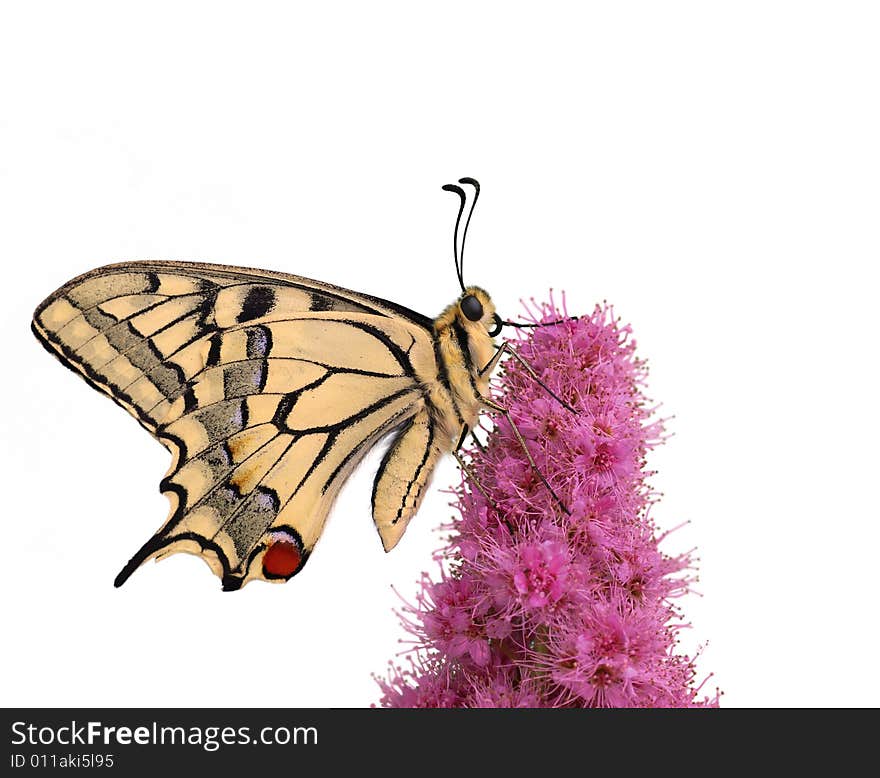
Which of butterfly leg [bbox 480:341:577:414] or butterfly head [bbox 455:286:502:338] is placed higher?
butterfly head [bbox 455:286:502:338]

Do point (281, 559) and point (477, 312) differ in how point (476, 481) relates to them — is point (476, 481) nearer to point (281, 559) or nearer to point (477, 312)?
point (477, 312)

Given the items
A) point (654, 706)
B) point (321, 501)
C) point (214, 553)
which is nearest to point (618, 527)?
A: point (654, 706)

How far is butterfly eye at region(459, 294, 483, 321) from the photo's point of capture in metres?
2.64

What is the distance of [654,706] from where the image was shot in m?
2.33

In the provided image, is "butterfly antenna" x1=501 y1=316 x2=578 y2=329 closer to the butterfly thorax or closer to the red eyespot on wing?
the butterfly thorax

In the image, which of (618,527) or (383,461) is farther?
(383,461)

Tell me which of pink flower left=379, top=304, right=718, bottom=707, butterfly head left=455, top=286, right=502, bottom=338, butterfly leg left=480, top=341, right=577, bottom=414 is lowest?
pink flower left=379, top=304, right=718, bottom=707

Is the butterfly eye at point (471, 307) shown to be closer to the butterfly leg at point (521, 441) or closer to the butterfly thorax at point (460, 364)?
the butterfly thorax at point (460, 364)

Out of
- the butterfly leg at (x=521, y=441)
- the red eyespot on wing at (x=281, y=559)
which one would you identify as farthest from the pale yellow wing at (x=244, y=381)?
the butterfly leg at (x=521, y=441)

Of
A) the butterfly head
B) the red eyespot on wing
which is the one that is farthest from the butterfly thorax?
the red eyespot on wing

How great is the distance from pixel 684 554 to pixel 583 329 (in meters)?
0.68

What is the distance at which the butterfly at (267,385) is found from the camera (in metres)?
2.66
